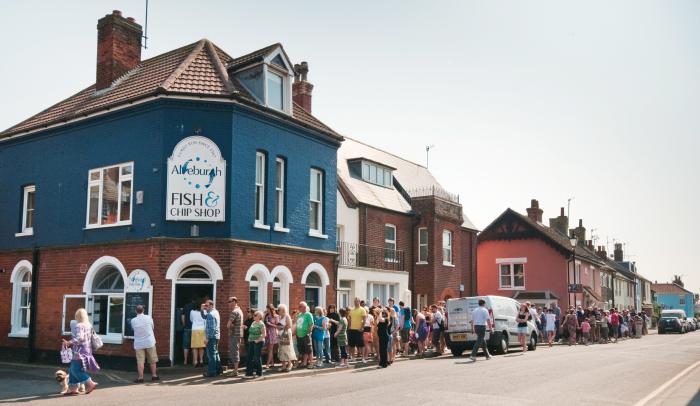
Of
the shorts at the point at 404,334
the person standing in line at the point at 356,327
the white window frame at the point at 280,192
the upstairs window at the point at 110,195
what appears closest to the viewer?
the upstairs window at the point at 110,195

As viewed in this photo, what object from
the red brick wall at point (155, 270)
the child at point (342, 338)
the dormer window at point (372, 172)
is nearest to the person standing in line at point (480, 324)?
the child at point (342, 338)

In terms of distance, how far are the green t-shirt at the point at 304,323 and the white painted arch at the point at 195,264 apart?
241cm

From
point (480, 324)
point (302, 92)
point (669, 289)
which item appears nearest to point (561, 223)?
point (302, 92)

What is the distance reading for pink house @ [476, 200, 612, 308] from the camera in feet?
140

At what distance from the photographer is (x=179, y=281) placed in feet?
55.9

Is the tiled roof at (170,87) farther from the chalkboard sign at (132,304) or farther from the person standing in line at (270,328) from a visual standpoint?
the person standing in line at (270,328)

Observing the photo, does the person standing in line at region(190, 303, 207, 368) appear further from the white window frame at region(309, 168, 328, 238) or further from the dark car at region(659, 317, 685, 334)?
the dark car at region(659, 317, 685, 334)

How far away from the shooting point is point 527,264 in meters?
43.8

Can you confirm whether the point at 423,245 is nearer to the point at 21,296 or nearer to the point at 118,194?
the point at 118,194

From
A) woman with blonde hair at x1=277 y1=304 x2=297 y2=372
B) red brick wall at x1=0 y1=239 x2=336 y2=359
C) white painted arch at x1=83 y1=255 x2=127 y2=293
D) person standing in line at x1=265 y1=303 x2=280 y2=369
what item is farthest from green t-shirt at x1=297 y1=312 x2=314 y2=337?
white painted arch at x1=83 y1=255 x2=127 y2=293

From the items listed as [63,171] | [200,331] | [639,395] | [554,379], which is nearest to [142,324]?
[200,331]

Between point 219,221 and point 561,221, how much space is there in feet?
141

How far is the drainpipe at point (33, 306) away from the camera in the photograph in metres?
19.6

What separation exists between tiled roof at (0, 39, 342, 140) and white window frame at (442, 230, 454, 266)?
38.9 feet
